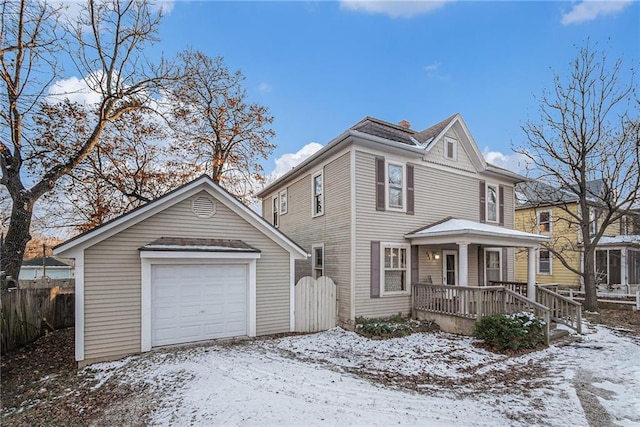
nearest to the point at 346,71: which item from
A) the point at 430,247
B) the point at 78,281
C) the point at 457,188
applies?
the point at 457,188

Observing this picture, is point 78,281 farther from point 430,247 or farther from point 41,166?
point 430,247

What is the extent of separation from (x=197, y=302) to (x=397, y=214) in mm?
6977

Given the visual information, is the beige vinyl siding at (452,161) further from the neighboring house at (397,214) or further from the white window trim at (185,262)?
the white window trim at (185,262)

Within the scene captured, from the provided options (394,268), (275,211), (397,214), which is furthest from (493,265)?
(275,211)

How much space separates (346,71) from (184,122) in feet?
31.3

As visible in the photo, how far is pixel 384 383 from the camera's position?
595 centimetres

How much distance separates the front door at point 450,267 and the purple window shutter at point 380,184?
11.7 feet

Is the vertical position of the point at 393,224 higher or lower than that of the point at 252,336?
higher

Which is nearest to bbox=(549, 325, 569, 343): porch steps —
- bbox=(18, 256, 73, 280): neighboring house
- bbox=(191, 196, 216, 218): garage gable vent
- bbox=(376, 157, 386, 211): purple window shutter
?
bbox=(376, 157, 386, 211): purple window shutter

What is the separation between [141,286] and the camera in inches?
303


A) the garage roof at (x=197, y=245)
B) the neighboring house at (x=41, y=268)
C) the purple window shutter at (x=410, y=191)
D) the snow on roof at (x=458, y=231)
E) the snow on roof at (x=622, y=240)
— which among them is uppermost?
the purple window shutter at (x=410, y=191)

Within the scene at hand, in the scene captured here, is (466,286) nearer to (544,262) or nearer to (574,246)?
(574,246)

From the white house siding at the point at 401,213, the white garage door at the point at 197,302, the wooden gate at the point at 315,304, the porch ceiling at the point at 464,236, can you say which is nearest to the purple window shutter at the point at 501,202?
the white house siding at the point at 401,213

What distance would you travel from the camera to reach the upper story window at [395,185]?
11.3 meters
